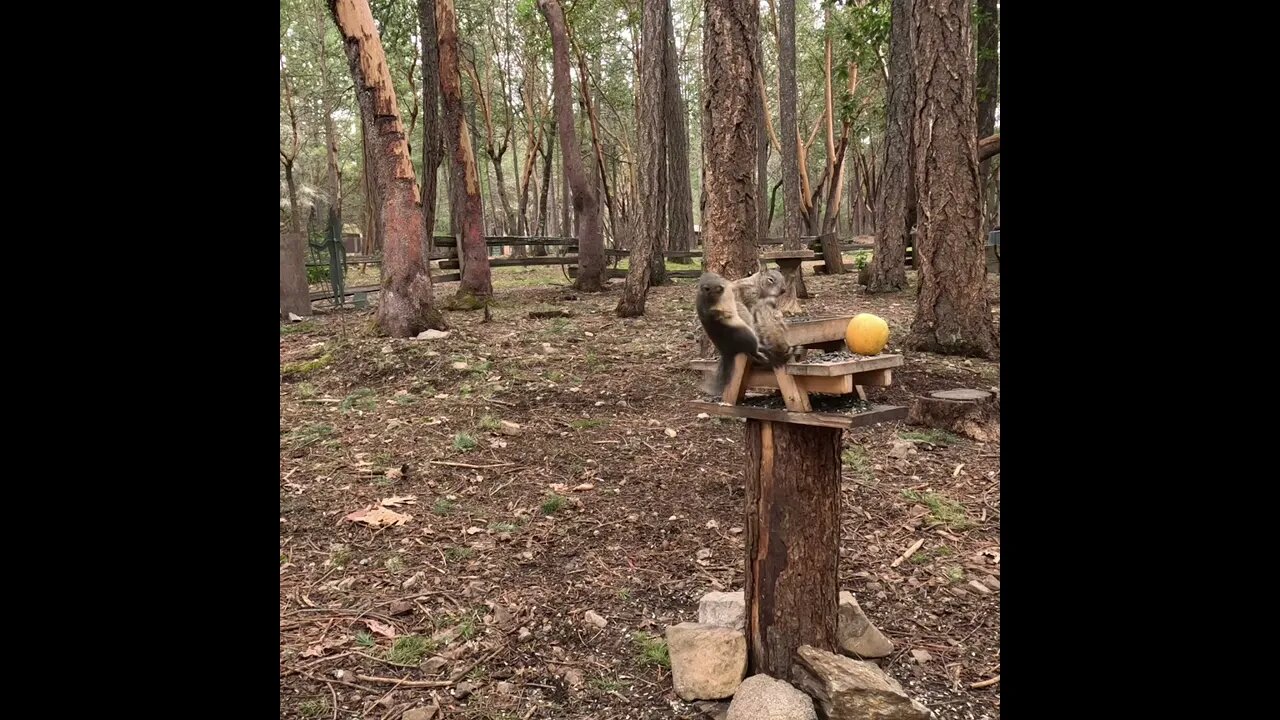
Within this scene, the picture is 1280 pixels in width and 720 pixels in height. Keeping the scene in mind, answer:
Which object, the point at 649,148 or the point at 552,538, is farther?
the point at 649,148

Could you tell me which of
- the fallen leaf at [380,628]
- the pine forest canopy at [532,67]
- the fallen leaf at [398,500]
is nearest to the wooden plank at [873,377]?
the fallen leaf at [380,628]

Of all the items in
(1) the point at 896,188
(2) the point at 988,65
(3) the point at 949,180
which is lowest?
(3) the point at 949,180

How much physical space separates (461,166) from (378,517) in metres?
7.46

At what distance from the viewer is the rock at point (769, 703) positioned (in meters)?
2.55

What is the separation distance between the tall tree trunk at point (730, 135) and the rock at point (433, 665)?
3520 mm

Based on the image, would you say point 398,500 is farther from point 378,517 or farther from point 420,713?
point 420,713

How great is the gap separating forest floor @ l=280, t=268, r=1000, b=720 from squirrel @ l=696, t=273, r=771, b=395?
1291 millimetres

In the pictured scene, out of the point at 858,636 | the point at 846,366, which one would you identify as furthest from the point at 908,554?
Answer: the point at 846,366

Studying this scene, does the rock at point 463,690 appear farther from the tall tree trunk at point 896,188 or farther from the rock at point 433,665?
the tall tree trunk at point 896,188

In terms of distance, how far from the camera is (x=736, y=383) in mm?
2656

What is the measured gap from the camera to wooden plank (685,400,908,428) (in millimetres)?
2404

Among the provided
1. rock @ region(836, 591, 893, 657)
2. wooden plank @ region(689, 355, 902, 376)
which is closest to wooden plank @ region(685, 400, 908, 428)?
wooden plank @ region(689, 355, 902, 376)
